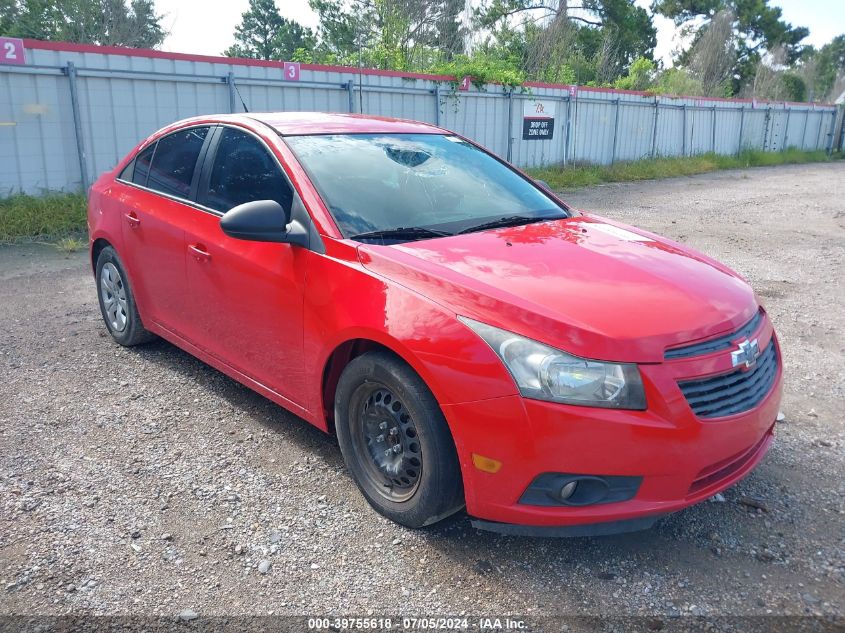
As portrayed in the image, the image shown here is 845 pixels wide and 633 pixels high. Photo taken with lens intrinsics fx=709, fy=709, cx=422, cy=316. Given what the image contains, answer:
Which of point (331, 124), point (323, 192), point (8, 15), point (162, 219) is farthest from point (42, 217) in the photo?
point (8, 15)

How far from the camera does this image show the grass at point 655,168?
56.6 feet

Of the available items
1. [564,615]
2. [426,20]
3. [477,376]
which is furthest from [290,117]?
[426,20]

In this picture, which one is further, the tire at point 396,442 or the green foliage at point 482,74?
the green foliage at point 482,74

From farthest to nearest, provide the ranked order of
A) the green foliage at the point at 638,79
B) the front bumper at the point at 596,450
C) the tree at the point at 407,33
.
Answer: the green foliage at the point at 638,79
the tree at the point at 407,33
the front bumper at the point at 596,450

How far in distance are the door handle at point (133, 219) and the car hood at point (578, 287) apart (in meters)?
2.13

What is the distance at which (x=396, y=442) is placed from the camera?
2.96m

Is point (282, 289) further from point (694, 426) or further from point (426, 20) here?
point (426, 20)

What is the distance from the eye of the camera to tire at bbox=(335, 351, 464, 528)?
2721 millimetres

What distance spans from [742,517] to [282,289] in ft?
7.63

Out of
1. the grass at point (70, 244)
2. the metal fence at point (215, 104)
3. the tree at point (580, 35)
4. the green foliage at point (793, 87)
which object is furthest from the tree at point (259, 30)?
the grass at point (70, 244)

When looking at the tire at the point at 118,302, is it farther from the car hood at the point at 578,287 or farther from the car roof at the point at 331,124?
the car hood at the point at 578,287

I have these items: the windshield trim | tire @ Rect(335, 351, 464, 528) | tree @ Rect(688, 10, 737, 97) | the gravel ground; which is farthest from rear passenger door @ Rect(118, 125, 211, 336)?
tree @ Rect(688, 10, 737, 97)

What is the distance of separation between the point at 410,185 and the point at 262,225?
861mm

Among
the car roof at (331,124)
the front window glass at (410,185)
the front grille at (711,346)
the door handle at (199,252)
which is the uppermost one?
the car roof at (331,124)
